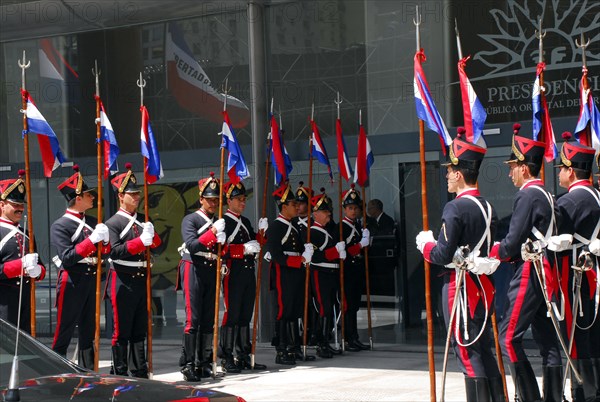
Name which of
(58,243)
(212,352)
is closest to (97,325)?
(58,243)

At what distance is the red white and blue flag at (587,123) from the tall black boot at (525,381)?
2.70m

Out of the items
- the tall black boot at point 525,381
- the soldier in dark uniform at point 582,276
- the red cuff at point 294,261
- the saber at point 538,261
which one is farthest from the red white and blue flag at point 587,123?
the red cuff at point 294,261

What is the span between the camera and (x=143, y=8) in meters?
15.1

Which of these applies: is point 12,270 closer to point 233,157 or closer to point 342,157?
point 233,157

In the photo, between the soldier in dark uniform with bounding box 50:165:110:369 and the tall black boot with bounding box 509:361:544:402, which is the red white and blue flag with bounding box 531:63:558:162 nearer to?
the tall black boot with bounding box 509:361:544:402

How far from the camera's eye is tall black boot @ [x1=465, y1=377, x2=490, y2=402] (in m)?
7.41

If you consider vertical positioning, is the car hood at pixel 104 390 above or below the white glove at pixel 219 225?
below

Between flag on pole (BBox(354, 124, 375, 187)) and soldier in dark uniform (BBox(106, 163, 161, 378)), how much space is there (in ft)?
11.7

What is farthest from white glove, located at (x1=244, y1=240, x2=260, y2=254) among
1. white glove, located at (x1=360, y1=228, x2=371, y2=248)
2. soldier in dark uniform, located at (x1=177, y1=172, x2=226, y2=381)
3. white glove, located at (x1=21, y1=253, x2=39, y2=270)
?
white glove, located at (x1=21, y1=253, x2=39, y2=270)

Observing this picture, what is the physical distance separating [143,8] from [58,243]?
20.1 ft

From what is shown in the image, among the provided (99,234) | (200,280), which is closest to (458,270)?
(99,234)

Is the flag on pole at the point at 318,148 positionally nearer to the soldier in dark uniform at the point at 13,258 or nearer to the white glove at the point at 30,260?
the soldier in dark uniform at the point at 13,258

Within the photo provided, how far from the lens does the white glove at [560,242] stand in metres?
8.07

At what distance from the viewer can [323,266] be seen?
12.9 meters
